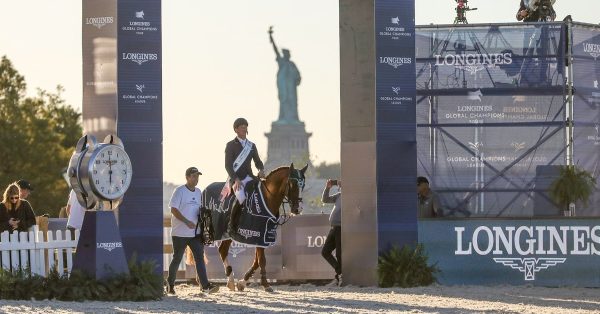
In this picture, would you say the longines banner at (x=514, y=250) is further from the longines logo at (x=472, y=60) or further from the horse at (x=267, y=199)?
the longines logo at (x=472, y=60)

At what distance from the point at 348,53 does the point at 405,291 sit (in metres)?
3.82

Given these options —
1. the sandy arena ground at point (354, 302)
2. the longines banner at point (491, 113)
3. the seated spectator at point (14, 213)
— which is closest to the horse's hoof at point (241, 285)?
the sandy arena ground at point (354, 302)

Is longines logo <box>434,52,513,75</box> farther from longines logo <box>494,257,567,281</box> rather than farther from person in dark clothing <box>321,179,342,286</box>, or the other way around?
longines logo <box>494,257,567,281</box>

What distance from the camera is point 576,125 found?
33.1 meters

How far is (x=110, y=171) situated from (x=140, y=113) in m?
2.29

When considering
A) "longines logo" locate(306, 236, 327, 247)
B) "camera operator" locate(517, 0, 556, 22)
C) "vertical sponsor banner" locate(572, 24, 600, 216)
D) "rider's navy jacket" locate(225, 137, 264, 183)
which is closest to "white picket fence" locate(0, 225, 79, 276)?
"rider's navy jacket" locate(225, 137, 264, 183)

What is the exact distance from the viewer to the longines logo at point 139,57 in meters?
23.8

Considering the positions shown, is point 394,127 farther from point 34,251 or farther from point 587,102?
point 587,102

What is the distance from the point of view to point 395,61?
26031 millimetres

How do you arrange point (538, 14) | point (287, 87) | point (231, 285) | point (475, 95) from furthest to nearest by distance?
1. point (287, 87)
2. point (538, 14)
3. point (475, 95)
4. point (231, 285)

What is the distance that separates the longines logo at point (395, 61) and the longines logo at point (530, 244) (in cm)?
276

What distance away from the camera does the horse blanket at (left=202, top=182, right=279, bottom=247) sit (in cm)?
2445

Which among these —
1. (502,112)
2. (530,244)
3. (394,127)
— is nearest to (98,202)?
(394,127)

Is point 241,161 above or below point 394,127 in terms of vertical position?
below
